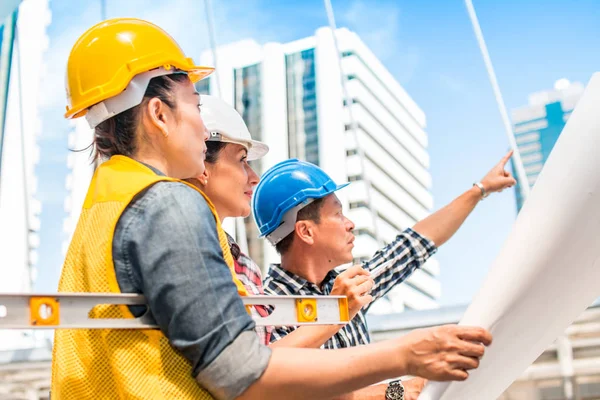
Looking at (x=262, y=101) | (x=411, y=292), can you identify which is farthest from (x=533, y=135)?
(x=262, y=101)

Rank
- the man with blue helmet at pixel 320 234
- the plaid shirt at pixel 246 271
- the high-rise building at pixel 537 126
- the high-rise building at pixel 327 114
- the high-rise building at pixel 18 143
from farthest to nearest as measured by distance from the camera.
→ the high-rise building at pixel 537 126, the high-rise building at pixel 327 114, the high-rise building at pixel 18 143, the man with blue helmet at pixel 320 234, the plaid shirt at pixel 246 271

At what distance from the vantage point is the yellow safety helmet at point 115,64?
3.83 ft

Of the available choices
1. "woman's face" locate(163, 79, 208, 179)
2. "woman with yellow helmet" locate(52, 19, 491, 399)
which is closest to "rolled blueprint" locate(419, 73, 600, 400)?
"woman with yellow helmet" locate(52, 19, 491, 399)

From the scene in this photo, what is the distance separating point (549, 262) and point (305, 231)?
1.27 metres

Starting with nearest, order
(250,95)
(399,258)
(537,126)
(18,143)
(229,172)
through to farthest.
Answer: (229,172) < (399,258) < (18,143) < (250,95) < (537,126)

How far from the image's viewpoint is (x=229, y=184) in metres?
2.10

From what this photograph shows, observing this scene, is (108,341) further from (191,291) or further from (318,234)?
(318,234)

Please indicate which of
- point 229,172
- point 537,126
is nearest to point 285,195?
point 229,172

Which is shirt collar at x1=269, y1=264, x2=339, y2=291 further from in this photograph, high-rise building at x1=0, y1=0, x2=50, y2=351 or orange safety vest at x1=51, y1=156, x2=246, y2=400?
high-rise building at x1=0, y1=0, x2=50, y2=351

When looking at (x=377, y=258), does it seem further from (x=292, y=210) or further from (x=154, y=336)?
(x=154, y=336)

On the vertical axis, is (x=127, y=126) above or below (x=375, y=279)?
below

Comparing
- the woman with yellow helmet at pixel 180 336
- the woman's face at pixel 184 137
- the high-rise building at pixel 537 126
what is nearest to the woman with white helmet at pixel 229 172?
the woman's face at pixel 184 137

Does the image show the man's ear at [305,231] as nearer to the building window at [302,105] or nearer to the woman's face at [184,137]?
the woman's face at [184,137]

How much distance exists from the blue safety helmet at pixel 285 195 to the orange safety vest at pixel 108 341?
1.21 meters
